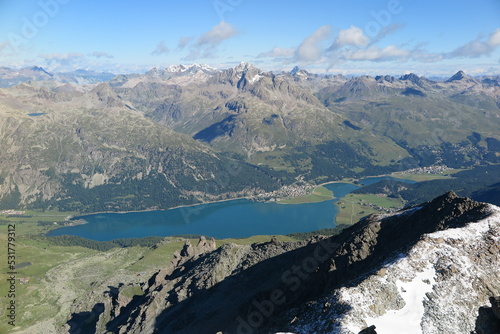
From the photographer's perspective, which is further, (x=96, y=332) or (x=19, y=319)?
(x=19, y=319)

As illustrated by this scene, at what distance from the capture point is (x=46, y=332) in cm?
12988

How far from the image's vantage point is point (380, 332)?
43.9 meters

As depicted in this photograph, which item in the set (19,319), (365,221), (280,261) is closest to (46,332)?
(19,319)

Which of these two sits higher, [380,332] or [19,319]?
[380,332]

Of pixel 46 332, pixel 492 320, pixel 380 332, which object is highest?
pixel 492 320

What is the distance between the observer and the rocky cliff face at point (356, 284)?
154 ft

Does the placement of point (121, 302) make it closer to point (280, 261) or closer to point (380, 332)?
point (280, 261)

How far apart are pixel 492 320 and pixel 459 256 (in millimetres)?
20997

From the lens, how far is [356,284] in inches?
1999

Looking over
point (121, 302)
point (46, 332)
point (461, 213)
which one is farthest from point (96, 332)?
point (461, 213)

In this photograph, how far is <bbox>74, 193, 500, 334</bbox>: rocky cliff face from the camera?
154 ft

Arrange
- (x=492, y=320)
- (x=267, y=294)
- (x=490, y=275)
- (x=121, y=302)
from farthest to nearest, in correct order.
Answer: (x=121, y=302) < (x=267, y=294) < (x=490, y=275) < (x=492, y=320)

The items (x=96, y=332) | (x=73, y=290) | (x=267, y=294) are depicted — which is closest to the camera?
(x=267, y=294)

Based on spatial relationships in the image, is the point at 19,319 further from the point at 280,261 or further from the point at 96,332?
the point at 280,261
